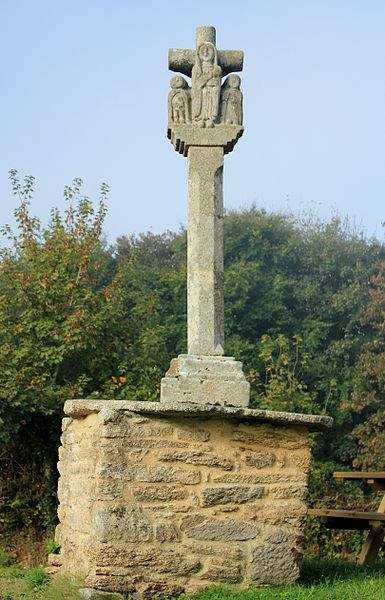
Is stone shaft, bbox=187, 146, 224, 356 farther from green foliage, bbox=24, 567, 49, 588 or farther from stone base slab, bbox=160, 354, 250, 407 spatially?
green foliage, bbox=24, 567, 49, 588

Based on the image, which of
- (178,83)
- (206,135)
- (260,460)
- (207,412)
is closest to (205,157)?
(206,135)

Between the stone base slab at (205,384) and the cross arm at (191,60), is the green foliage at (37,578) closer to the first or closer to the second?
the stone base slab at (205,384)

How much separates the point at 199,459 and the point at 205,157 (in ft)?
7.95

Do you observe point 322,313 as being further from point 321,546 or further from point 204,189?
point 204,189

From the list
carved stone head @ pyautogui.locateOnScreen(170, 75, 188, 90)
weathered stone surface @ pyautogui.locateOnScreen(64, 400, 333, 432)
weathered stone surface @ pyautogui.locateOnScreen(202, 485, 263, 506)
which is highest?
carved stone head @ pyautogui.locateOnScreen(170, 75, 188, 90)

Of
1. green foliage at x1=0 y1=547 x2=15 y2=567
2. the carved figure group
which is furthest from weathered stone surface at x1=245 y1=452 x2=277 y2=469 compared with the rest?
green foliage at x1=0 y1=547 x2=15 y2=567

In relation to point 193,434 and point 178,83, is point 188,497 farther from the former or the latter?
point 178,83

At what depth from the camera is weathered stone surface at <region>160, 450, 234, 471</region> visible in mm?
7066

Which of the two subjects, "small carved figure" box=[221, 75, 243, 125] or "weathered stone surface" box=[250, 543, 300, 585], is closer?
"weathered stone surface" box=[250, 543, 300, 585]

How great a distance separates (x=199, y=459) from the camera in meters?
7.14

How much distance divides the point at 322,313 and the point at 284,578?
60.1ft

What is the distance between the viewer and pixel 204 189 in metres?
8.05

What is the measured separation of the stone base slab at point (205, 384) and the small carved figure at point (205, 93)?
1.90 meters

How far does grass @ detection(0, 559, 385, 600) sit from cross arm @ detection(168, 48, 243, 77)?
13.2ft
